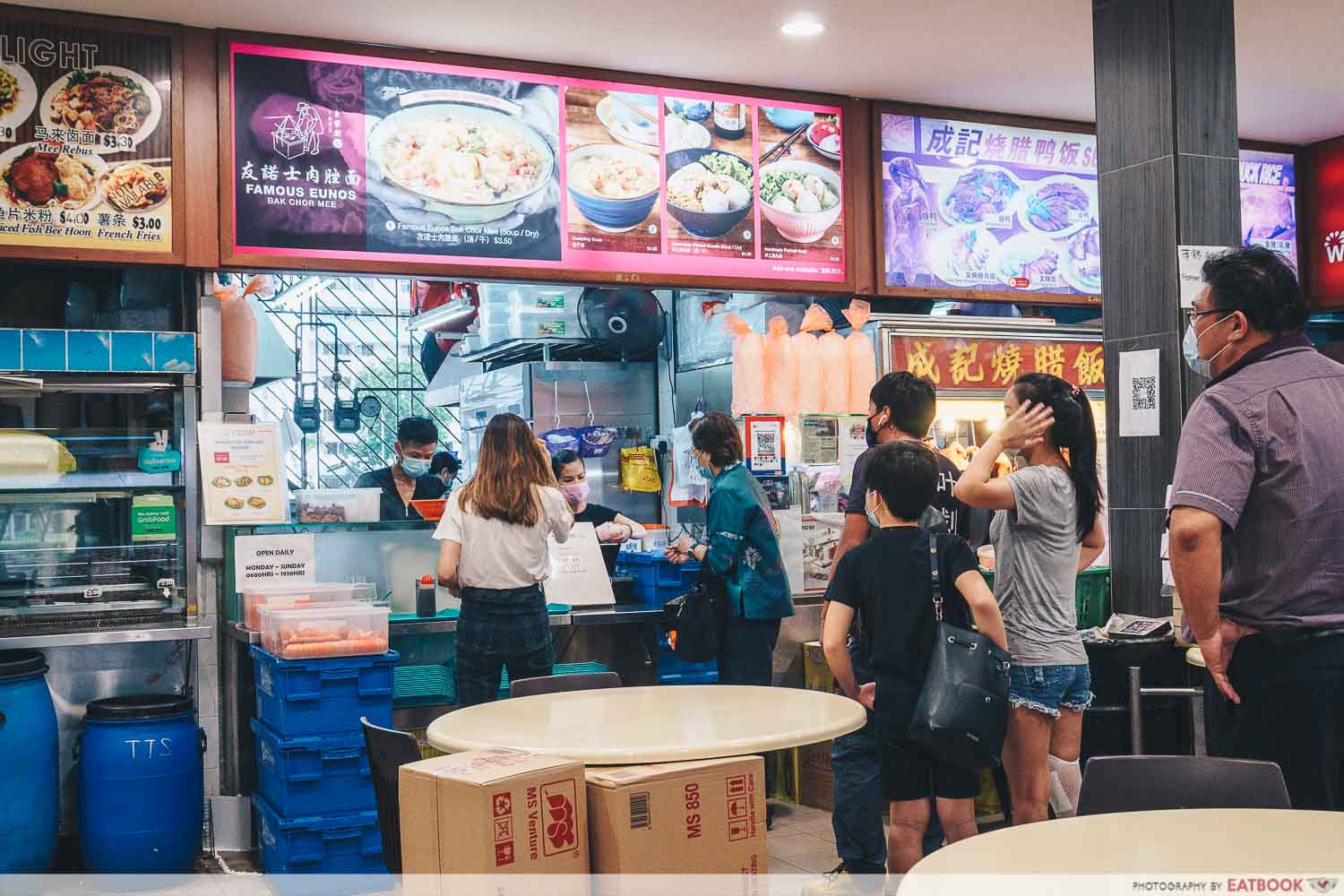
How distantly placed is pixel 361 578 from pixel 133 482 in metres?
1.05

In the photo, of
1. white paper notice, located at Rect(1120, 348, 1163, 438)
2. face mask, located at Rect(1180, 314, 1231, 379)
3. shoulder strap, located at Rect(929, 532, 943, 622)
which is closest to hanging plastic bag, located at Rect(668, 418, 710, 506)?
white paper notice, located at Rect(1120, 348, 1163, 438)

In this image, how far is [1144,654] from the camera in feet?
14.6

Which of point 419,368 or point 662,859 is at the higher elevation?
point 419,368

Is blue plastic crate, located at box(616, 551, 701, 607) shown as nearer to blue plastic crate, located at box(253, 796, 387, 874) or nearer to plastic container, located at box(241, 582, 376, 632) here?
plastic container, located at box(241, 582, 376, 632)

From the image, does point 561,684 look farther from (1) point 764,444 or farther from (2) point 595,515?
(2) point 595,515

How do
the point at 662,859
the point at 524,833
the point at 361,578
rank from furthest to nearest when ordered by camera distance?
1. the point at 361,578
2. the point at 662,859
3. the point at 524,833

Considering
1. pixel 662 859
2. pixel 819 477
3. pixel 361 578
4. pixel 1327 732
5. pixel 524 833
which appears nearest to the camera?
pixel 524 833

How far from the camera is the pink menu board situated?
537 centimetres

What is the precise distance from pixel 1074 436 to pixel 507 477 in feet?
7.00

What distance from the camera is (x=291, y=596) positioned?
5074mm

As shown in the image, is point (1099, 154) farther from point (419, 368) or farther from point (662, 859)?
point (419, 368)

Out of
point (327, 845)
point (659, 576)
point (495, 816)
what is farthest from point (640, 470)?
point (495, 816)

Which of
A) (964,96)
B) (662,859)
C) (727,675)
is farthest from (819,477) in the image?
(662,859)

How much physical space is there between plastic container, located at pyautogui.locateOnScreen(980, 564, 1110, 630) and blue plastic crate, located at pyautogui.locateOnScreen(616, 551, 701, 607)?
2014mm
